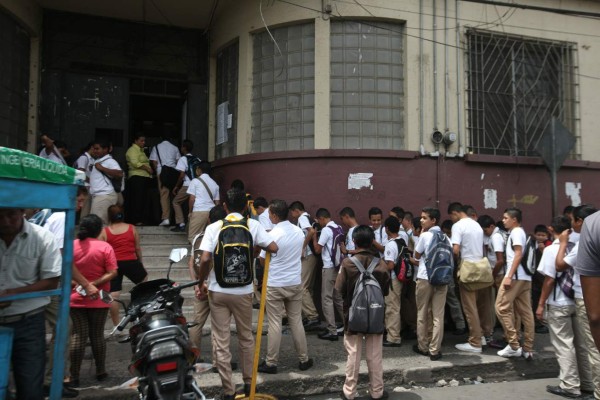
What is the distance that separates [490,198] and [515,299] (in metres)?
2.84

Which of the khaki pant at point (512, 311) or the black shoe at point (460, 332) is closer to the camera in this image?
the khaki pant at point (512, 311)

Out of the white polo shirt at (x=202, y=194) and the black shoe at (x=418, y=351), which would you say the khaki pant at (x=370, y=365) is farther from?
the white polo shirt at (x=202, y=194)

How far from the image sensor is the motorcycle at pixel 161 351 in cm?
366

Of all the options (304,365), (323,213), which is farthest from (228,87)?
(304,365)

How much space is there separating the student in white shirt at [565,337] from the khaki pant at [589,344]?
6 cm

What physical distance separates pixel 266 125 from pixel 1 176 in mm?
6321

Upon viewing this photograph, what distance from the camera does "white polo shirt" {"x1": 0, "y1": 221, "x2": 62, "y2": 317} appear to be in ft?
11.2

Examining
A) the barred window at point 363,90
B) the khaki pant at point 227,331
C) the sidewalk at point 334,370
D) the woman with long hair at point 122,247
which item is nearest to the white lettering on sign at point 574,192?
the barred window at point 363,90

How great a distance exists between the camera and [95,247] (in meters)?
5.02

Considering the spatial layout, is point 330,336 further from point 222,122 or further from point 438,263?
point 222,122

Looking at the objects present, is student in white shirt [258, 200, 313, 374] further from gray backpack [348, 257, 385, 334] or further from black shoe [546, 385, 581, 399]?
black shoe [546, 385, 581, 399]

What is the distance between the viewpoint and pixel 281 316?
569cm

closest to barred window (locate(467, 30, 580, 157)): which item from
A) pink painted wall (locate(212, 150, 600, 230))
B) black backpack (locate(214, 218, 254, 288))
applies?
pink painted wall (locate(212, 150, 600, 230))

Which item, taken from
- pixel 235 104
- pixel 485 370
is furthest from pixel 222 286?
pixel 235 104
